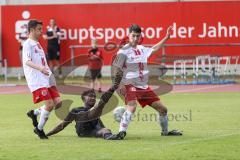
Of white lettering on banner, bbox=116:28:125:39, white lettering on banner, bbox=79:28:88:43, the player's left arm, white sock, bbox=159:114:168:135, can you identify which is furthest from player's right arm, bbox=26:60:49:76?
white lettering on banner, bbox=79:28:88:43

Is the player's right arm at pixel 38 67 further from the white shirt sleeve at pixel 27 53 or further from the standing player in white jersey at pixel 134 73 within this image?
the standing player in white jersey at pixel 134 73

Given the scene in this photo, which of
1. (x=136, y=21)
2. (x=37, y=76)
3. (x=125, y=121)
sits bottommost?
(x=125, y=121)

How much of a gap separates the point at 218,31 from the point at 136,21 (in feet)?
11.7

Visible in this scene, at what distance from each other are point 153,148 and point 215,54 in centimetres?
2108

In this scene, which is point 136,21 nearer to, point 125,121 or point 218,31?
point 218,31

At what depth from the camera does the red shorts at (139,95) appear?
44.3 feet

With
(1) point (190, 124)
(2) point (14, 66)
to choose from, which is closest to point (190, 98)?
(1) point (190, 124)

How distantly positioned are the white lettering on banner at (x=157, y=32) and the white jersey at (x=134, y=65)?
64.5 feet

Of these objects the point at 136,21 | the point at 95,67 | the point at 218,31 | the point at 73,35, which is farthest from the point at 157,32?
the point at 95,67

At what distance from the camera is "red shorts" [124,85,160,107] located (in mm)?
13516

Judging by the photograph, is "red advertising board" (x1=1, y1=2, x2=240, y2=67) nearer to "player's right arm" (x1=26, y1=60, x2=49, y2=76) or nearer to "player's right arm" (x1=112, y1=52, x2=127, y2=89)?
"player's right arm" (x1=112, y1=52, x2=127, y2=89)

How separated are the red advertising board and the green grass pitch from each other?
1293 cm

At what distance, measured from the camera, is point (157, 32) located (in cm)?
3356

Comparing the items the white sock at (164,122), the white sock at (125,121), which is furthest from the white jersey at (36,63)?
the white sock at (164,122)
